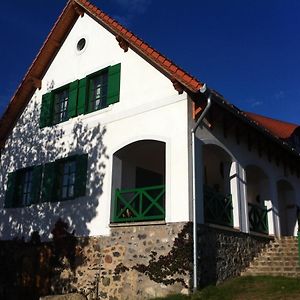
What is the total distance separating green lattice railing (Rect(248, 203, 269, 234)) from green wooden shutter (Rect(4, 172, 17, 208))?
7990 mm

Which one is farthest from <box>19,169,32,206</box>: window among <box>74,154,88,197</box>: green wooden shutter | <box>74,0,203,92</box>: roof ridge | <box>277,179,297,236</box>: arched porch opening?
<box>277,179,297,236</box>: arched porch opening

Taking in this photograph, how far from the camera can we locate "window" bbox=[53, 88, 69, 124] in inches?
553

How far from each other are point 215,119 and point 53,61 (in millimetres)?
6769

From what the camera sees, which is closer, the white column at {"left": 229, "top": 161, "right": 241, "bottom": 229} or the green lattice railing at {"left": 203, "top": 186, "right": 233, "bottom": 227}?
the green lattice railing at {"left": 203, "top": 186, "right": 233, "bottom": 227}

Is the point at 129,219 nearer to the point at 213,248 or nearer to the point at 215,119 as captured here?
the point at 213,248

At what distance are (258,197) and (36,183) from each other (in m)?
7.57

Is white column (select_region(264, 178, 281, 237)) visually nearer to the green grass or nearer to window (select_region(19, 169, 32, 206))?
the green grass

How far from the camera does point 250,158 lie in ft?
42.7

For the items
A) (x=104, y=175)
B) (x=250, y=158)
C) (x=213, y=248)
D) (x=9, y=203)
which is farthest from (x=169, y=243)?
(x=9, y=203)

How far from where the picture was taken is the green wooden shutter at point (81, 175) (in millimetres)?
12133

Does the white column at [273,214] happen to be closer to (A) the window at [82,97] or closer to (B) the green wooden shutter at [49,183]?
(A) the window at [82,97]

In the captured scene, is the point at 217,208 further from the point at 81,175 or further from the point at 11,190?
the point at 11,190

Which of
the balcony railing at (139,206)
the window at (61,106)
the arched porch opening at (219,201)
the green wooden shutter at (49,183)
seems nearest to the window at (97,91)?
the window at (61,106)

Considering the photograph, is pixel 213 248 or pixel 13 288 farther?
pixel 13 288
